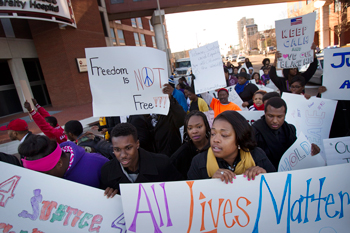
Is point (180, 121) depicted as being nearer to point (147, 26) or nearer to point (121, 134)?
point (121, 134)

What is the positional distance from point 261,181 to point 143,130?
2.03 metres

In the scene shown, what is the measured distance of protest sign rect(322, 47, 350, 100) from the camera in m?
2.59

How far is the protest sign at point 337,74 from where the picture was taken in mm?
2586

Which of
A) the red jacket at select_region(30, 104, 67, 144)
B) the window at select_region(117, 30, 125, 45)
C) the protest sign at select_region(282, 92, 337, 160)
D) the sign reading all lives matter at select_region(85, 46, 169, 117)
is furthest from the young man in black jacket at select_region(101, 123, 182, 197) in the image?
the window at select_region(117, 30, 125, 45)

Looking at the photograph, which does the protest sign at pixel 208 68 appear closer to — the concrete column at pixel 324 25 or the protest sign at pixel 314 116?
the protest sign at pixel 314 116

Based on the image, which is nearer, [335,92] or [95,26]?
[335,92]

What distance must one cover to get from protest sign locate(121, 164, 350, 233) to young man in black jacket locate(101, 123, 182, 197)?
14.2 inches

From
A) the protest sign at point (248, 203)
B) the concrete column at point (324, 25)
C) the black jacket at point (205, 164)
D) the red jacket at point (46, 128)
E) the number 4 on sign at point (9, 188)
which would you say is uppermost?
the concrete column at point (324, 25)

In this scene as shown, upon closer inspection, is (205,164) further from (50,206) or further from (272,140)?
(50,206)

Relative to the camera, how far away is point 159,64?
102 inches

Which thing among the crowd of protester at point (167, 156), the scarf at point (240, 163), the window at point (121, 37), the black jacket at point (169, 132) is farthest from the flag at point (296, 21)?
the window at point (121, 37)

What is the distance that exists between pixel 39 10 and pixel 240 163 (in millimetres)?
13806

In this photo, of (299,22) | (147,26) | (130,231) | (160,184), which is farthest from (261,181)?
(147,26)

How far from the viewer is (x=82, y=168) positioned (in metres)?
1.71
